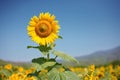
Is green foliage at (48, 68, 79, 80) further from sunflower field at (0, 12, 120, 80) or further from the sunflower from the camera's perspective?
the sunflower

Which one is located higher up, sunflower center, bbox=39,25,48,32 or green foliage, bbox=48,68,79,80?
sunflower center, bbox=39,25,48,32

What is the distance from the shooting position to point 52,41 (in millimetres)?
2822

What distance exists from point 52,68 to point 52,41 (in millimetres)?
329

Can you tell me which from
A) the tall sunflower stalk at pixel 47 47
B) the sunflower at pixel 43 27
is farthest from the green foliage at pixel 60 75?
the sunflower at pixel 43 27

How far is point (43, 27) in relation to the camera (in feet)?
9.58

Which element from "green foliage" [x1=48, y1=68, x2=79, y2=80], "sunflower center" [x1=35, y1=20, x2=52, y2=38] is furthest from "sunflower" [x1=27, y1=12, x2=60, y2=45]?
"green foliage" [x1=48, y1=68, x2=79, y2=80]

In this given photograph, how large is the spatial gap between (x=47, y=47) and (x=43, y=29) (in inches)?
11.1

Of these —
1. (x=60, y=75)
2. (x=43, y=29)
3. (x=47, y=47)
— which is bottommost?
(x=60, y=75)

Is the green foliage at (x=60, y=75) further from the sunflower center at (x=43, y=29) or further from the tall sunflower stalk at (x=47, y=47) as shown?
the sunflower center at (x=43, y=29)

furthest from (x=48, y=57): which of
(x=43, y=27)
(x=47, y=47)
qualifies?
(x=43, y=27)

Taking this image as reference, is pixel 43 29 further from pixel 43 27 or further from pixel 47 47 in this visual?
pixel 47 47

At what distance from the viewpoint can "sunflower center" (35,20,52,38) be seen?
2930mm

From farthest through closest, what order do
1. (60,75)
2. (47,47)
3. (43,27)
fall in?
(43,27)
(47,47)
(60,75)

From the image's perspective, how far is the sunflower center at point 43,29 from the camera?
9.61 feet
